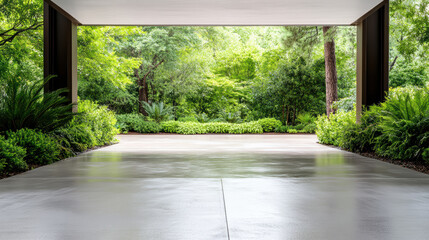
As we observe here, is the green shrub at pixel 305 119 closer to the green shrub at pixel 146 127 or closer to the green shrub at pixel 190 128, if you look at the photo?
the green shrub at pixel 190 128

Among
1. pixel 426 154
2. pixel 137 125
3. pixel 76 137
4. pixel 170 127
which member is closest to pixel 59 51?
pixel 76 137

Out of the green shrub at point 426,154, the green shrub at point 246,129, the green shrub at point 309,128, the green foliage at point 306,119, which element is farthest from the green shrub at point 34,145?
the green foliage at point 306,119

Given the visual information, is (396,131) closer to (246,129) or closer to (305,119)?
(246,129)

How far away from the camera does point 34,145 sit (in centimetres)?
710

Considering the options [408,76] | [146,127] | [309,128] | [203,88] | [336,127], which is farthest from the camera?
[203,88]

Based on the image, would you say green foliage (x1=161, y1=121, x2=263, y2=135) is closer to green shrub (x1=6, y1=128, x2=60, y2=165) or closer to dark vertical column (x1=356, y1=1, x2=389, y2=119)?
dark vertical column (x1=356, y1=1, x2=389, y2=119)

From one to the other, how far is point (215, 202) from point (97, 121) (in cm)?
796

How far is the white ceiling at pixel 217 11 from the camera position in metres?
9.34

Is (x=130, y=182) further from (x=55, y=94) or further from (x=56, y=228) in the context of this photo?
(x=55, y=94)

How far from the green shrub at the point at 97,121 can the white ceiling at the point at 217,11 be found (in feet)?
8.23

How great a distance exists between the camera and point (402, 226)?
3.39 metres

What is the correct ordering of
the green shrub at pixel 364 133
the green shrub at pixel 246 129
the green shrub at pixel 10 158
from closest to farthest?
the green shrub at pixel 10 158
the green shrub at pixel 364 133
the green shrub at pixel 246 129

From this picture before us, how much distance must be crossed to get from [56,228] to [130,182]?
215cm

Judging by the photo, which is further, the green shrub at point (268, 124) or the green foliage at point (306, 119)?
the green foliage at point (306, 119)
